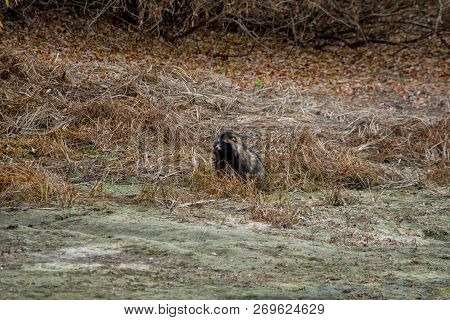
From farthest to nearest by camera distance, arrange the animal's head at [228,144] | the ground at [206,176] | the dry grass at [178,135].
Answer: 1. the animal's head at [228,144]
2. the dry grass at [178,135]
3. the ground at [206,176]

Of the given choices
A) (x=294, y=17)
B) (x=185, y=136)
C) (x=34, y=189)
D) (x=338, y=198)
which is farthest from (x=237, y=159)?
(x=294, y=17)

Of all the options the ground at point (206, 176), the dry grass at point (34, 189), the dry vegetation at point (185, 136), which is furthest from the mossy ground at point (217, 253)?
the dry vegetation at point (185, 136)

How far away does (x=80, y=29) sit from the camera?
20.0 meters

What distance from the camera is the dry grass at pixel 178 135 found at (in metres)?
10.2

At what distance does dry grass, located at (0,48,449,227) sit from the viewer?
10.2 meters

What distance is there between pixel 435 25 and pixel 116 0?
7.46 meters

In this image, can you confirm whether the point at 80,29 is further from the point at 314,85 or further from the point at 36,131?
the point at 36,131

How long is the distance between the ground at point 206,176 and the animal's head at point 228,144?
0.35 meters

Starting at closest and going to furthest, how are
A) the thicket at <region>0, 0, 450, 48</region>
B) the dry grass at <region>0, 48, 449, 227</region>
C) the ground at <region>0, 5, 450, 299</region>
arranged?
the ground at <region>0, 5, 450, 299</region> < the dry grass at <region>0, 48, 449, 227</region> < the thicket at <region>0, 0, 450, 48</region>

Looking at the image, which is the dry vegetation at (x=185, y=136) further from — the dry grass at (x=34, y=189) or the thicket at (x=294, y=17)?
the thicket at (x=294, y=17)

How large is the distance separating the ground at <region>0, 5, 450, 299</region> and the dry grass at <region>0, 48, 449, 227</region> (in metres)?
0.03

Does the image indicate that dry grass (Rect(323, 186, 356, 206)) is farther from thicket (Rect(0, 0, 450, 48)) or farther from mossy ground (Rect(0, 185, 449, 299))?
thicket (Rect(0, 0, 450, 48))

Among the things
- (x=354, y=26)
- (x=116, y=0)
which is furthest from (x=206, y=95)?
(x=354, y=26)

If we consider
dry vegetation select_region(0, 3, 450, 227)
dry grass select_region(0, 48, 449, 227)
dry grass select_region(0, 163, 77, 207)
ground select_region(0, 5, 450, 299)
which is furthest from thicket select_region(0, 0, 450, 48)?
dry grass select_region(0, 163, 77, 207)
